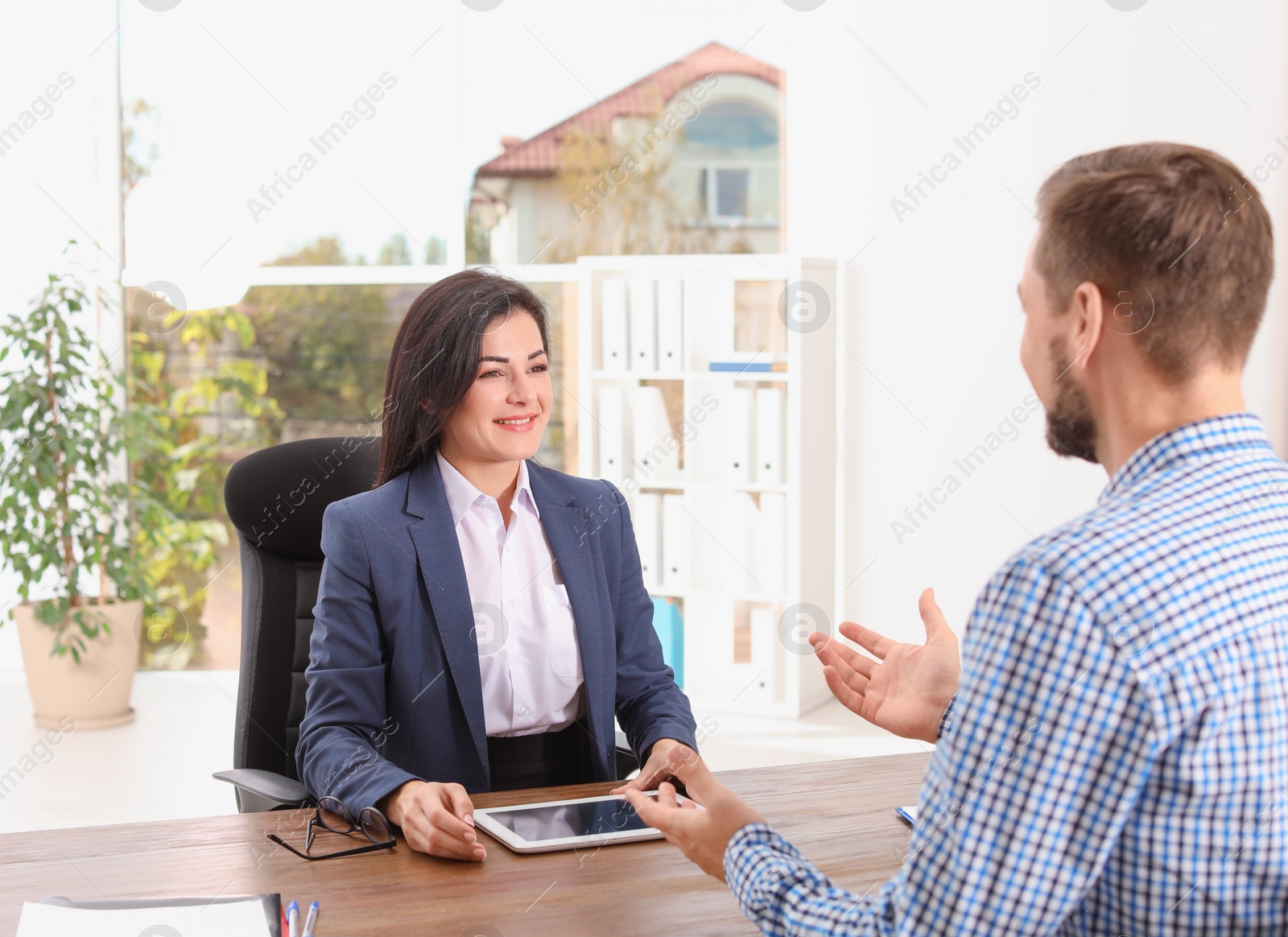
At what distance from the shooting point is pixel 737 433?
4.85 m

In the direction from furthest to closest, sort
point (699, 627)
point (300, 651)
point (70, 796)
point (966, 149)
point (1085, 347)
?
point (699, 627)
point (966, 149)
point (70, 796)
point (300, 651)
point (1085, 347)

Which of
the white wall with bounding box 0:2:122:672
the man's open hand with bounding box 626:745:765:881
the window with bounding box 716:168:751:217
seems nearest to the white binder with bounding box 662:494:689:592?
the window with bounding box 716:168:751:217

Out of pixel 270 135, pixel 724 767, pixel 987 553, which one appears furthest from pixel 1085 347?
pixel 270 135

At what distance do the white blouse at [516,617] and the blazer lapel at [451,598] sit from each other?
0.03 meters

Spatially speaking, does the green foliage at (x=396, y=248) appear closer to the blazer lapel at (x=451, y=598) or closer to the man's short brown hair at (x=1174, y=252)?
the blazer lapel at (x=451, y=598)

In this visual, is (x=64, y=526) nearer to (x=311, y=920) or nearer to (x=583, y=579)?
(x=583, y=579)

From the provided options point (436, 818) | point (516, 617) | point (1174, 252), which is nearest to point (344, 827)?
point (436, 818)

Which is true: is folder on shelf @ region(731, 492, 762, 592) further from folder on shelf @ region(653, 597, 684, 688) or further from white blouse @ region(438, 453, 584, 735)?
white blouse @ region(438, 453, 584, 735)

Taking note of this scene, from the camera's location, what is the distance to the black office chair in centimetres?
215

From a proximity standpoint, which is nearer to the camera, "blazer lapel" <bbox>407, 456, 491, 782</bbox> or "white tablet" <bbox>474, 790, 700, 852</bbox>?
"white tablet" <bbox>474, 790, 700, 852</bbox>

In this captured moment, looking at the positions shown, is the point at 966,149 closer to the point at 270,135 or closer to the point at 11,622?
the point at 270,135

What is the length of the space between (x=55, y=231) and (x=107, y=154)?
0.47 metres

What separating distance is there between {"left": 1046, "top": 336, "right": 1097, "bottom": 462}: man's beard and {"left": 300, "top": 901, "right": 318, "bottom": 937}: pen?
0.87m

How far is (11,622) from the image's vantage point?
5.41 m
